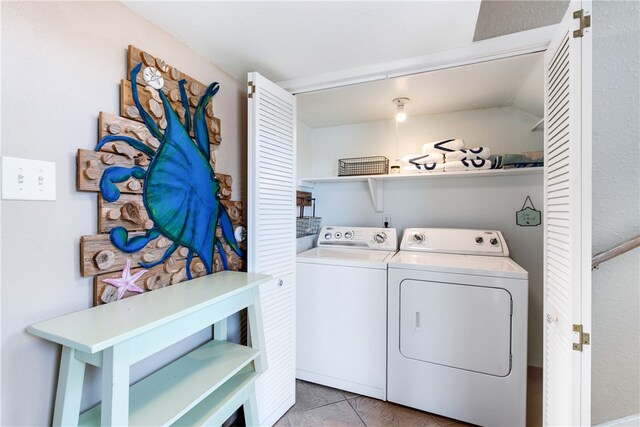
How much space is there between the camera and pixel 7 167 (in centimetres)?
83

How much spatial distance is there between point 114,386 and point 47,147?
779 mm

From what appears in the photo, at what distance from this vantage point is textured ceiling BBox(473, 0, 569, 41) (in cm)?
142

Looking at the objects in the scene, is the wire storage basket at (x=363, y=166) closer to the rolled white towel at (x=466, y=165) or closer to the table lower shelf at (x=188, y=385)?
the rolled white towel at (x=466, y=165)

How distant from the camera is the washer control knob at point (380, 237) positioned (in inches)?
→ 97.9

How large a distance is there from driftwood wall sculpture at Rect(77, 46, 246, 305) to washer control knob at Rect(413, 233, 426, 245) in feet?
5.03

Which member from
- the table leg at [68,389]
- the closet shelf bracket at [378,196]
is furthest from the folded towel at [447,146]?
the table leg at [68,389]

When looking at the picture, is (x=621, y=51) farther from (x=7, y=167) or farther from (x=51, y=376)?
(x=51, y=376)

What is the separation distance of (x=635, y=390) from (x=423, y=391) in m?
1.02

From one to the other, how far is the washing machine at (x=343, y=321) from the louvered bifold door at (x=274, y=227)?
0.24 meters

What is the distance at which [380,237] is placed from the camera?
2502mm

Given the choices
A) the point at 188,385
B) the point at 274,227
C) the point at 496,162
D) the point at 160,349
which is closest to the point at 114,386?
the point at 160,349

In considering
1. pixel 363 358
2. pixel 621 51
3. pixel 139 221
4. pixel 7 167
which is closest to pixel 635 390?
pixel 363 358

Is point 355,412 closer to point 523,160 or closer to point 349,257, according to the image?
point 349,257

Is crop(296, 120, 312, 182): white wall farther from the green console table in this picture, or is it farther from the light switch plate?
the light switch plate
